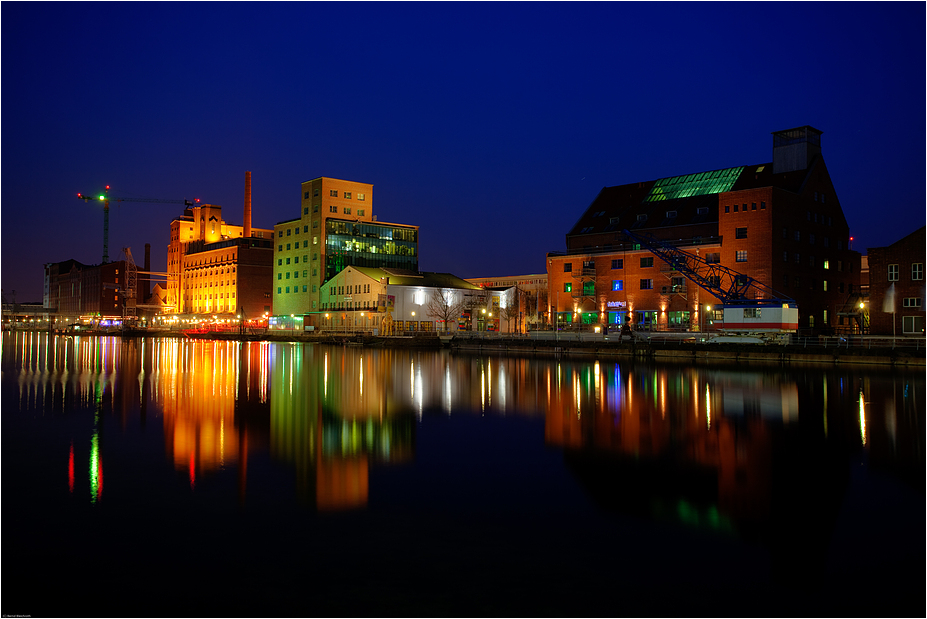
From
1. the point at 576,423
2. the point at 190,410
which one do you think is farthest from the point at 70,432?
the point at 576,423

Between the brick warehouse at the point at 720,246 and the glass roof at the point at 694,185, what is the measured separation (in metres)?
0.13

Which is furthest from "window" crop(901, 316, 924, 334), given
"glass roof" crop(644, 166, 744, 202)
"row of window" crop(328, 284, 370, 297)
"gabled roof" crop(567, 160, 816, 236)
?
"row of window" crop(328, 284, 370, 297)

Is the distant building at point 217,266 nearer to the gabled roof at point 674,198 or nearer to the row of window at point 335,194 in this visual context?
the row of window at point 335,194

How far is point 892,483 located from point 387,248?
93708 mm

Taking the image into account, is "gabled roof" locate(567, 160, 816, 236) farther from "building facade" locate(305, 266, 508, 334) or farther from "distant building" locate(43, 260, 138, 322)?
"distant building" locate(43, 260, 138, 322)

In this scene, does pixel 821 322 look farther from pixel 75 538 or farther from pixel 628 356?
pixel 75 538

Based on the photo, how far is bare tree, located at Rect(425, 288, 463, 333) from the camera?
258ft

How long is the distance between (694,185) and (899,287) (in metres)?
25.8

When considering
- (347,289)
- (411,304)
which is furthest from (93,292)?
(411,304)

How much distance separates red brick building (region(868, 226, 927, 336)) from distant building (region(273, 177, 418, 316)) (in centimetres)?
6678

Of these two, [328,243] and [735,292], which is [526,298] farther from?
[735,292]

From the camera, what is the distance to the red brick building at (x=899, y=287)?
47938 millimetres

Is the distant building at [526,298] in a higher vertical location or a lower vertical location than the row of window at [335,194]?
lower

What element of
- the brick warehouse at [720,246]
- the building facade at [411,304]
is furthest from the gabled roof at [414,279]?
the brick warehouse at [720,246]
